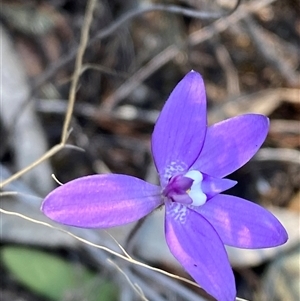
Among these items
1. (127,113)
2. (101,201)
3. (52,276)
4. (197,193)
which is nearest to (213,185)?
(197,193)

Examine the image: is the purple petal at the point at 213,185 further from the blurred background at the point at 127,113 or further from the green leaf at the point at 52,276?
the green leaf at the point at 52,276

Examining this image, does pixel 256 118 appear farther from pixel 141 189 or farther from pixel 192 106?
pixel 141 189

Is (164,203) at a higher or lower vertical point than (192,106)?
lower

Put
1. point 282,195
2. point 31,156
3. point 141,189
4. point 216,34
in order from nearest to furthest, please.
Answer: point 141,189 → point 31,156 → point 282,195 → point 216,34

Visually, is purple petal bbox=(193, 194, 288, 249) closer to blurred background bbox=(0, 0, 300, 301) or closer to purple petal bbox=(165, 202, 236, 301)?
purple petal bbox=(165, 202, 236, 301)

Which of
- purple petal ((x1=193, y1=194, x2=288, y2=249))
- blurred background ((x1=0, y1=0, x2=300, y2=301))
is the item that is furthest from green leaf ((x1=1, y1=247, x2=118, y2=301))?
purple petal ((x1=193, y1=194, x2=288, y2=249))

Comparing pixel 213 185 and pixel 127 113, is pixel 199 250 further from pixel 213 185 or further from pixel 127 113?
pixel 127 113

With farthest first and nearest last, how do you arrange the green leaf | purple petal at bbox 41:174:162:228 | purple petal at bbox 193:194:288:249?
1. the green leaf
2. purple petal at bbox 193:194:288:249
3. purple petal at bbox 41:174:162:228

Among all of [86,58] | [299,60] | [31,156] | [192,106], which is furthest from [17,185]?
[299,60]
